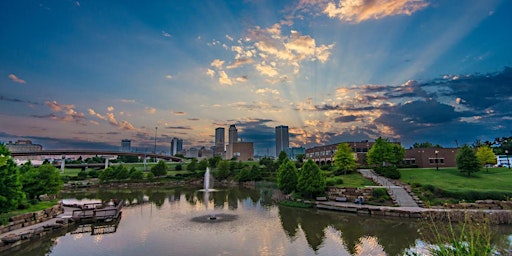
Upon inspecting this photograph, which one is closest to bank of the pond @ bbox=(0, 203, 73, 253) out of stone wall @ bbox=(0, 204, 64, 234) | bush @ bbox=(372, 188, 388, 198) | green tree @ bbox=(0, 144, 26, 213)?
stone wall @ bbox=(0, 204, 64, 234)

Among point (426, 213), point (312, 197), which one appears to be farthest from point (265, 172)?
point (426, 213)

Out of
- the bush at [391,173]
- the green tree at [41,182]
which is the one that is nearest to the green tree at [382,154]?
the bush at [391,173]

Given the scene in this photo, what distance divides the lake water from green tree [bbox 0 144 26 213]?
425 cm

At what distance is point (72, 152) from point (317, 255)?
105 m

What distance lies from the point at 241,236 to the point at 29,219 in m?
18.4

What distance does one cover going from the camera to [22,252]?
18.4 metres

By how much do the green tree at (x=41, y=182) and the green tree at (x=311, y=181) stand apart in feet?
98.9

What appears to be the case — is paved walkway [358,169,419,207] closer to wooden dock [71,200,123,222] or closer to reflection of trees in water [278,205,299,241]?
reflection of trees in water [278,205,299,241]

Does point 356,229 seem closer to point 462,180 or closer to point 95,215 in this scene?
point 462,180

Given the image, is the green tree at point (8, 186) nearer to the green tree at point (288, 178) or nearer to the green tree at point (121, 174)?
the green tree at point (288, 178)

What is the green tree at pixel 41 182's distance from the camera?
30281 millimetres

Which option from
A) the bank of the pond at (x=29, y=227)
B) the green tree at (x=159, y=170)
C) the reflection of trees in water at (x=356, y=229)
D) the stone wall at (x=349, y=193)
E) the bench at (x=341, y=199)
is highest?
the green tree at (x=159, y=170)

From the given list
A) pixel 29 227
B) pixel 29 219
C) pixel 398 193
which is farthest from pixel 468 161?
pixel 29 219

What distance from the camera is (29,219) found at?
24.2 m
